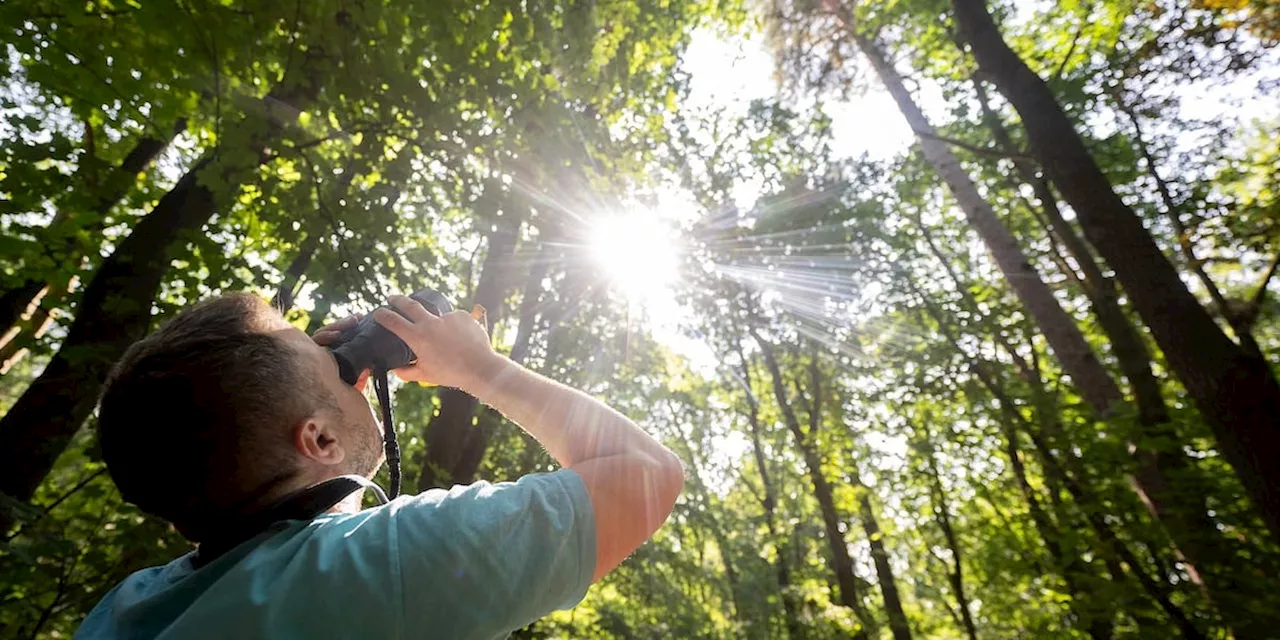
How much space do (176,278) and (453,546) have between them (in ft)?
12.0

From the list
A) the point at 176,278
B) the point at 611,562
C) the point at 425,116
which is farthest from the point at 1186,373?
the point at 176,278

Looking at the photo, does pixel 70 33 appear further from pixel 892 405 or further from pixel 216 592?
pixel 892 405

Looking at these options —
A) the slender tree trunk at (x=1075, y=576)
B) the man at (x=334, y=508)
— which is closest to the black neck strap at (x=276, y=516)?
the man at (x=334, y=508)

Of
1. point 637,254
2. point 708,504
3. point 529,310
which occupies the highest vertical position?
point 637,254

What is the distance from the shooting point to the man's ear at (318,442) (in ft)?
2.94

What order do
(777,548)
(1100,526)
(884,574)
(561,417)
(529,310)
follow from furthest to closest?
(777,548), (884,574), (529,310), (1100,526), (561,417)

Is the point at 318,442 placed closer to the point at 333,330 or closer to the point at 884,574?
the point at 333,330

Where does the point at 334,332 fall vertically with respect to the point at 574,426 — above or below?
above

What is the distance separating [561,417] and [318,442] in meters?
0.39

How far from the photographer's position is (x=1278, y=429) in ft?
9.07

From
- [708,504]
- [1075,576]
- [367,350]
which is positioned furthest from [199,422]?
[708,504]

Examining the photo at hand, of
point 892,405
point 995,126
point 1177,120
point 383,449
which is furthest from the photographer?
point 1177,120

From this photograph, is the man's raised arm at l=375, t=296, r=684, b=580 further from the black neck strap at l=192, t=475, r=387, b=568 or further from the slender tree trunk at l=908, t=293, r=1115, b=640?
the slender tree trunk at l=908, t=293, r=1115, b=640

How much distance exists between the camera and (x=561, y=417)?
41.1 inches
